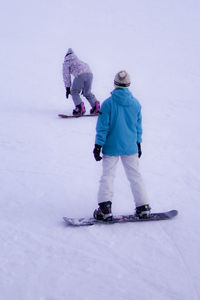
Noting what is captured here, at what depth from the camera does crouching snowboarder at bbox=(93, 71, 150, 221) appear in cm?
383

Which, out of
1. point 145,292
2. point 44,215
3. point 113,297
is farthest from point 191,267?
point 44,215

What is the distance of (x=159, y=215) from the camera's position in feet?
14.0

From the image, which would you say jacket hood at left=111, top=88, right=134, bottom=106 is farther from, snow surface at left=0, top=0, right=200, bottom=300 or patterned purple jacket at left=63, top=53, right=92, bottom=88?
patterned purple jacket at left=63, top=53, right=92, bottom=88

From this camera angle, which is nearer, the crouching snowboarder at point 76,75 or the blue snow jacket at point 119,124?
the blue snow jacket at point 119,124

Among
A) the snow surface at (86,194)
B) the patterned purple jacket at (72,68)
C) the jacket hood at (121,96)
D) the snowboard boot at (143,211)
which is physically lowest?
the snow surface at (86,194)

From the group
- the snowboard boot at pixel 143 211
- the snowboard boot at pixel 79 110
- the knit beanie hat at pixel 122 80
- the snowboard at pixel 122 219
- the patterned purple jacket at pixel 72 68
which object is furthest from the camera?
the snowboard boot at pixel 79 110

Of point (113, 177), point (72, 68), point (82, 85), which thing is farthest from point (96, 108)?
point (113, 177)

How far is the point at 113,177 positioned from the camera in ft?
13.4

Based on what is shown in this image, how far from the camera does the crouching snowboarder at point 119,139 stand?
3832 millimetres

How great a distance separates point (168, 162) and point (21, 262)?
3.44m

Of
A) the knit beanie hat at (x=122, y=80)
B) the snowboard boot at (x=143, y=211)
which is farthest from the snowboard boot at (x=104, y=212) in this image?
the knit beanie hat at (x=122, y=80)

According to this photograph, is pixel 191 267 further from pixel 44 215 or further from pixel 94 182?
pixel 94 182

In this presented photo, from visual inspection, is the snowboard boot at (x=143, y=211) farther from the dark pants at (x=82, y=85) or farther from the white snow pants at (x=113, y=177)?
the dark pants at (x=82, y=85)

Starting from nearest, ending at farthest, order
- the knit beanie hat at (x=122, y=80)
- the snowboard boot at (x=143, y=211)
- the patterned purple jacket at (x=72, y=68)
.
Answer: the knit beanie hat at (x=122, y=80) < the snowboard boot at (x=143, y=211) < the patterned purple jacket at (x=72, y=68)
